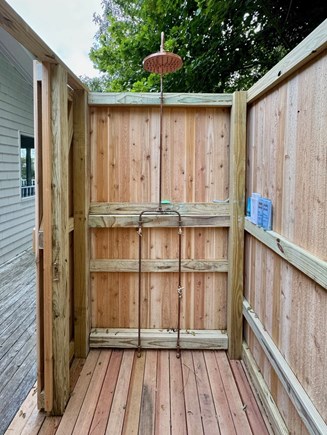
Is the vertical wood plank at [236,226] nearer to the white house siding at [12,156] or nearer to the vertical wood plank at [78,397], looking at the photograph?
the vertical wood plank at [78,397]

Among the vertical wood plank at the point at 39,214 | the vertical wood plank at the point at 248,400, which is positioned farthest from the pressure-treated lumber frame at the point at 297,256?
the vertical wood plank at the point at 39,214

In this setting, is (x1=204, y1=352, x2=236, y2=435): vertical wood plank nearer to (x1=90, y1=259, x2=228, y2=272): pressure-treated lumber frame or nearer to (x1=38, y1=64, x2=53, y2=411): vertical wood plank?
(x1=90, y1=259, x2=228, y2=272): pressure-treated lumber frame

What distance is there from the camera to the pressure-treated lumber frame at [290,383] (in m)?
1.26

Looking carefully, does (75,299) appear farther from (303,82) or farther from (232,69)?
(232,69)

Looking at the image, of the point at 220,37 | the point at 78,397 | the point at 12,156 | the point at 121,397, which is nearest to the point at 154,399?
the point at 121,397

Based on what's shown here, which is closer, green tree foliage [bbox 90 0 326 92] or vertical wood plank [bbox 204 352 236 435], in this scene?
vertical wood plank [bbox 204 352 236 435]

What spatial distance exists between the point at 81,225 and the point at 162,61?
131 cm

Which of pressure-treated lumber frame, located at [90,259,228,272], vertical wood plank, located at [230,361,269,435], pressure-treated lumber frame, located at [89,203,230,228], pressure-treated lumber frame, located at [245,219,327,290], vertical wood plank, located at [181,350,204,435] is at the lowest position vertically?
vertical wood plank, located at [230,361,269,435]

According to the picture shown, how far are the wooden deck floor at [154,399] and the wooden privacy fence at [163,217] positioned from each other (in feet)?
0.68

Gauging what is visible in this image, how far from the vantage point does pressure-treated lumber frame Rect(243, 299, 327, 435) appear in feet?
4.14

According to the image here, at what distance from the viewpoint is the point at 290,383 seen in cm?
152

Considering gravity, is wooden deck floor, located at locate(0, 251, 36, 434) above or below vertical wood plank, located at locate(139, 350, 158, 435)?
above

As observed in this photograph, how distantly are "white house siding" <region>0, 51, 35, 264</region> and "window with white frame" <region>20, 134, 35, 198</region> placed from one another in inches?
6.8

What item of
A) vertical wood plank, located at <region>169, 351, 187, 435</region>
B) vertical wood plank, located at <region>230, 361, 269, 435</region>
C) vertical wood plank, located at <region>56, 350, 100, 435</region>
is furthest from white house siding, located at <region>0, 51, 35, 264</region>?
vertical wood plank, located at <region>230, 361, 269, 435</region>
